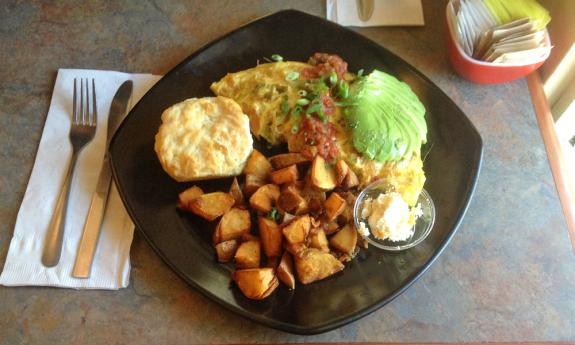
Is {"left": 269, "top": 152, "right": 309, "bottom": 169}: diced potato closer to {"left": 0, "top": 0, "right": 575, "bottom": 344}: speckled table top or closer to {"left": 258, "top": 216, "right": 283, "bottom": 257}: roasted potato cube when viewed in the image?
{"left": 258, "top": 216, "right": 283, "bottom": 257}: roasted potato cube

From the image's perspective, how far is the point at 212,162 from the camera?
1.85 meters

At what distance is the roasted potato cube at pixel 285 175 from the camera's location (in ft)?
6.06

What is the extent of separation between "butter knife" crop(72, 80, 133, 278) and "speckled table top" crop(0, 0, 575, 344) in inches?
4.5

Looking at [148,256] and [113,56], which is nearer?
[148,256]

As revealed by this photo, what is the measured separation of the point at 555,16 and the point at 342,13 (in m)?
1.01

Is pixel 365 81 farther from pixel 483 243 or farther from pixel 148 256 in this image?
pixel 148 256

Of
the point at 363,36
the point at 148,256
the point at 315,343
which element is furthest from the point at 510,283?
the point at 148,256

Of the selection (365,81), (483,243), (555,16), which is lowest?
(483,243)

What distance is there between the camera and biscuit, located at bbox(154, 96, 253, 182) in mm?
1845

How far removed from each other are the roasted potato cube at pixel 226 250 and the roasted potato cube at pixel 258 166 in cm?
28

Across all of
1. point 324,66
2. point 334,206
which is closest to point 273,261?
point 334,206

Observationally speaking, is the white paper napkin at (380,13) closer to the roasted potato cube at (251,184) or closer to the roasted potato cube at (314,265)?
the roasted potato cube at (251,184)

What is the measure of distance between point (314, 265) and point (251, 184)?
396 millimetres

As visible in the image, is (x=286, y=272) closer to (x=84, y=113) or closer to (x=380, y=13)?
(x=84, y=113)
